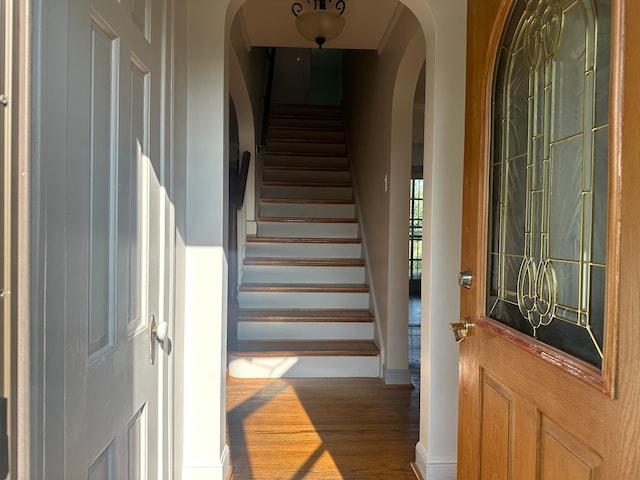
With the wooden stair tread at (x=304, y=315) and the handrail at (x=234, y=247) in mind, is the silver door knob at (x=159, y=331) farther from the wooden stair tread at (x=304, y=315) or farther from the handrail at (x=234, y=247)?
the wooden stair tread at (x=304, y=315)

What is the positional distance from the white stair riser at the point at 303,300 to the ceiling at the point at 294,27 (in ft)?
6.63

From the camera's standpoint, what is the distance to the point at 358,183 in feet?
15.3

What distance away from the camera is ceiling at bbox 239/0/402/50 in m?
2.56

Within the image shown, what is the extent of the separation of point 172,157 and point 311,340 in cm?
238

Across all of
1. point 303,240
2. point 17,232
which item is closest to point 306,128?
point 303,240

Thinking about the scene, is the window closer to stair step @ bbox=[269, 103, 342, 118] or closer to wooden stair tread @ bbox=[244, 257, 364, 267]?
stair step @ bbox=[269, 103, 342, 118]

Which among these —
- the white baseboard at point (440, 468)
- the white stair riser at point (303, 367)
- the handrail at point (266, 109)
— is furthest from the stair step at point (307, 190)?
the white baseboard at point (440, 468)

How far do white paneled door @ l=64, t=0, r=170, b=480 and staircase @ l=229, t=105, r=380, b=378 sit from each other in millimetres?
1938

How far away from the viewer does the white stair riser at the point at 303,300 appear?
12.3 ft

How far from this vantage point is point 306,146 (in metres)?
5.68

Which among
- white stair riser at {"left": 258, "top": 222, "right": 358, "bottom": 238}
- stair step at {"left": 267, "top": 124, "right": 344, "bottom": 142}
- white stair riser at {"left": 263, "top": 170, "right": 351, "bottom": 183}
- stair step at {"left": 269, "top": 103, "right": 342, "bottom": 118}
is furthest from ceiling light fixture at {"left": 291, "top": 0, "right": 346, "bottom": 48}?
stair step at {"left": 269, "top": 103, "right": 342, "bottom": 118}

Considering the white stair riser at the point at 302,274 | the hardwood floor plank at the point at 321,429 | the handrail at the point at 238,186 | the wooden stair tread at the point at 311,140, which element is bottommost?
the hardwood floor plank at the point at 321,429

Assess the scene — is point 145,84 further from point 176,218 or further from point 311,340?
point 311,340

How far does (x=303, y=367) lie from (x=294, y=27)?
2.41m
